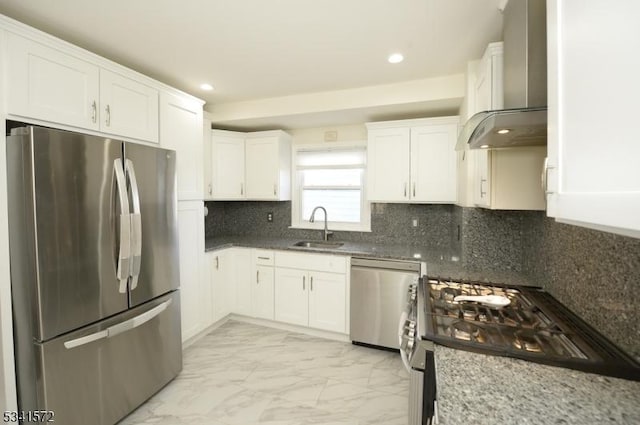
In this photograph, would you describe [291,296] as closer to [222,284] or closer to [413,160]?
[222,284]

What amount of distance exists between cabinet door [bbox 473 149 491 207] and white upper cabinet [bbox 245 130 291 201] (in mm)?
2102

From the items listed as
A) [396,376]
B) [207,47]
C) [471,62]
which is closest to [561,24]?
[471,62]

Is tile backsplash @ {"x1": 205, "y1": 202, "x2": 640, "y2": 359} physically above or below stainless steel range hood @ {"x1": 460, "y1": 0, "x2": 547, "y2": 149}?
below

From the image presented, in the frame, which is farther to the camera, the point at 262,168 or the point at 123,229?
the point at 262,168

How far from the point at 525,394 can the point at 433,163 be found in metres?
2.25

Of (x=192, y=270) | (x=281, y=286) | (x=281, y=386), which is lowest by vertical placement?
(x=281, y=386)

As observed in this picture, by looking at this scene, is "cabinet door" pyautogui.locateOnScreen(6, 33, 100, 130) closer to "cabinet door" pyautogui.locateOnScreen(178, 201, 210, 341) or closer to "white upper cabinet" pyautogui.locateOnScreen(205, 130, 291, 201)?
"cabinet door" pyautogui.locateOnScreen(178, 201, 210, 341)

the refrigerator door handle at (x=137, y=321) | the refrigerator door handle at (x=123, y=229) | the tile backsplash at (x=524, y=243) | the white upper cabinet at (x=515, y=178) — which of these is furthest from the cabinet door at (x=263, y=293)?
the white upper cabinet at (x=515, y=178)

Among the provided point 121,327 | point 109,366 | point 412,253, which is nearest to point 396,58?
point 412,253

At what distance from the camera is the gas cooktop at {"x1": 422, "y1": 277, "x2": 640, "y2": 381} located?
958 millimetres

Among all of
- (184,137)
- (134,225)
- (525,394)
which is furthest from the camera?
(184,137)

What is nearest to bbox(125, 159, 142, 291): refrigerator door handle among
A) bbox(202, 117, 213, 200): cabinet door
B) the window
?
bbox(202, 117, 213, 200): cabinet door

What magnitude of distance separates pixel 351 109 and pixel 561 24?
7.11 feet

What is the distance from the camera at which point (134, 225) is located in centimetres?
181
